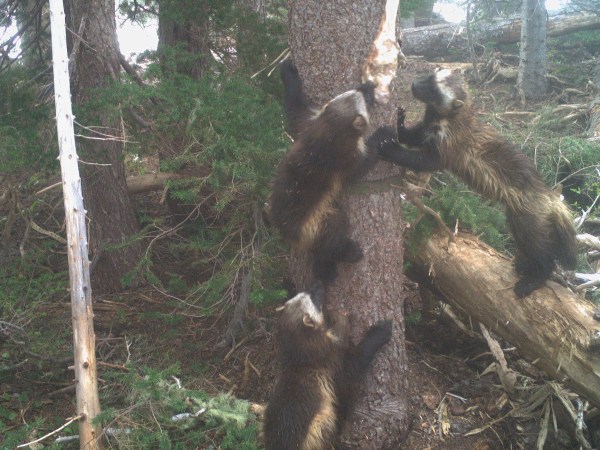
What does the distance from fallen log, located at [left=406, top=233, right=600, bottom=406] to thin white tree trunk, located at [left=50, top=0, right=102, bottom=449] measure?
3.61m

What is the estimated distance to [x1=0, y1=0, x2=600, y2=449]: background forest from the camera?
5.32m

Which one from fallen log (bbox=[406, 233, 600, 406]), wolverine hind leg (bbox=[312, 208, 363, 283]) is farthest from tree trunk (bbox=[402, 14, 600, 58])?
wolverine hind leg (bbox=[312, 208, 363, 283])

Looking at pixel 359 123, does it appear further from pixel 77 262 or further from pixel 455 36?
pixel 455 36

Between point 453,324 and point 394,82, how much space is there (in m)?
3.34

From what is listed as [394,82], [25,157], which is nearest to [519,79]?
[394,82]

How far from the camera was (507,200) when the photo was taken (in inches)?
235

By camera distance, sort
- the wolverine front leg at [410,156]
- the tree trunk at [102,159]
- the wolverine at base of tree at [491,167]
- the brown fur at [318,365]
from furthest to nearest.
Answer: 1. the tree trunk at [102,159]
2. the wolverine at base of tree at [491,167]
3. the wolverine front leg at [410,156]
4. the brown fur at [318,365]

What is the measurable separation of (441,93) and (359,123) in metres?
1.67

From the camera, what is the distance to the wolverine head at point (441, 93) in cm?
599

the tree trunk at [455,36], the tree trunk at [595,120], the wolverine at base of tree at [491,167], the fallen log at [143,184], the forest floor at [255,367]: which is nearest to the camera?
the forest floor at [255,367]

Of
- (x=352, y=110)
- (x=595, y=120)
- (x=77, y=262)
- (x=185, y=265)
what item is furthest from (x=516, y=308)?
(x=595, y=120)

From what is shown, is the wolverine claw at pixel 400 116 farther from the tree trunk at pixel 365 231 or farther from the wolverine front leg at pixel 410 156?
the tree trunk at pixel 365 231

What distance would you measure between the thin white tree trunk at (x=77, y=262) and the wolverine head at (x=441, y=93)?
11.8ft

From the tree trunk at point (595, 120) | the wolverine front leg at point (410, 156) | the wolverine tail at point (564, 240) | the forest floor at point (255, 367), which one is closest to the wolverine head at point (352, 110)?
the wolverine front leg at point (410, 156)
